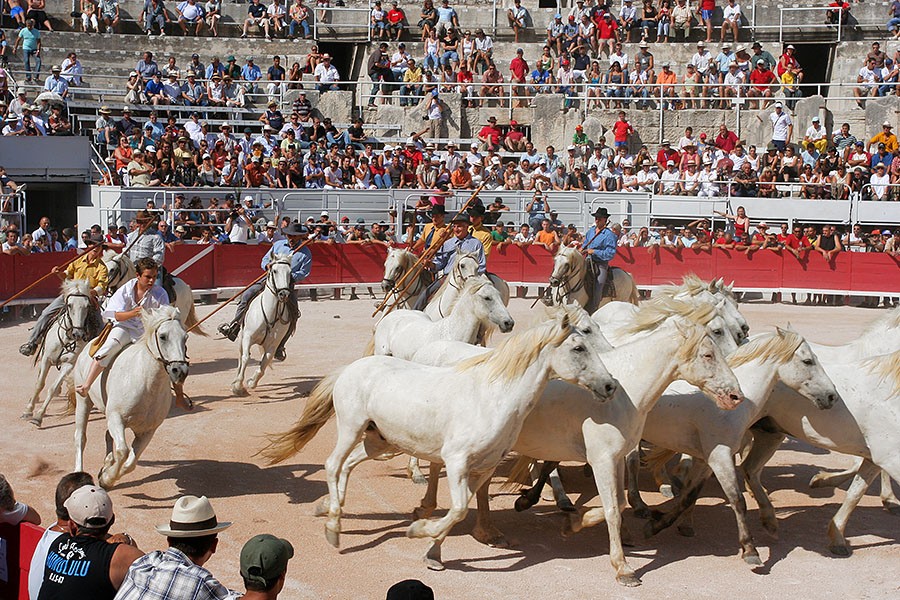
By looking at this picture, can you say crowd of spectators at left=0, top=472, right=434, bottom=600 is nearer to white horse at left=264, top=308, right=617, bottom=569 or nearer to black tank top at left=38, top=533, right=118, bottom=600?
black tank top at left=38, top=533, right=118, bottom=600

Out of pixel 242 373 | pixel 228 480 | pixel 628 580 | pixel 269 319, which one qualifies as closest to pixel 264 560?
pixel 628 580

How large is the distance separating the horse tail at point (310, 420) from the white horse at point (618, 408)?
1662mm

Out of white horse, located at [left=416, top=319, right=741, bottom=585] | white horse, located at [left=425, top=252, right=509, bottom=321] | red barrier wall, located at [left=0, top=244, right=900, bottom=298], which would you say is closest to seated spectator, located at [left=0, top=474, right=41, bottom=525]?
white horse, located at [left=416, top=319, right=741, bottom=585]

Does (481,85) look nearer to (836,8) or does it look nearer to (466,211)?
(836,8)

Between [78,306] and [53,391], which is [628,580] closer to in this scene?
[78,306]

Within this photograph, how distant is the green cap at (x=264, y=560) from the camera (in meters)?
4.86

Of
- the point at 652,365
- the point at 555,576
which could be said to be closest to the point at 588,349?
the point at 652,365

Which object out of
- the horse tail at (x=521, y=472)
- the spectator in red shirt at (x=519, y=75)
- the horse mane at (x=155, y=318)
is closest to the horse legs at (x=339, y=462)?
the horse tail at (x=521, y=472)

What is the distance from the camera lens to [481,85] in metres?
32.2

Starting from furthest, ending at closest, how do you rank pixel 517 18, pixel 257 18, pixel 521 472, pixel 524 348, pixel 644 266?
1. pixel 517 18
2. pixel 257 18
3. pixel 644 266
4. pixel 521 472
5. pixel 524 348

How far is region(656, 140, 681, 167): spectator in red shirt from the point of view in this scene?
28.6 meters

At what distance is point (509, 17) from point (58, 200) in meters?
14.3

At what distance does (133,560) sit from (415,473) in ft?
19.0

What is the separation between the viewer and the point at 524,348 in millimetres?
8508
